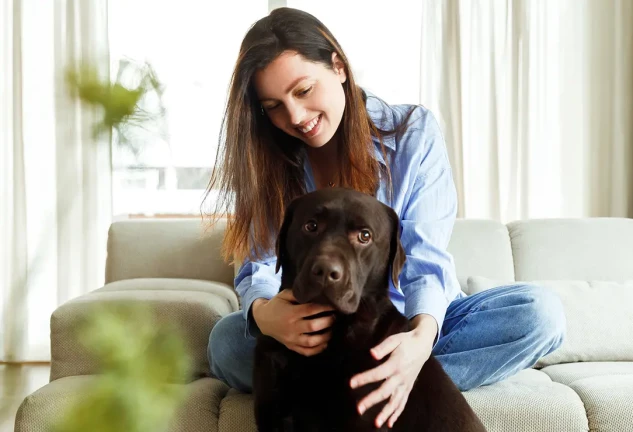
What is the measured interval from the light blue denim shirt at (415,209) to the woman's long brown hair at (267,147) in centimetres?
5

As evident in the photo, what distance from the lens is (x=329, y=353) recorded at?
1392 millimetres

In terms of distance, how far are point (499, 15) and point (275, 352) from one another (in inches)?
Result: 138

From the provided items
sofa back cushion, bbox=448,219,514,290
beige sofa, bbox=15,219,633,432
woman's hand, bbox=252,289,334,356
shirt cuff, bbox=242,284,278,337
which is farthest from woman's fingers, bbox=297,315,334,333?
sofa back cushion, bbox=448,219,514,290

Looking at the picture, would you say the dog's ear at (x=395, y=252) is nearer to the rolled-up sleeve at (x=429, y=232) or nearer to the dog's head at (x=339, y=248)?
the dog's head at (x=339, y=248)

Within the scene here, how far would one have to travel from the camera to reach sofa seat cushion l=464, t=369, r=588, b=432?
176 centimetres

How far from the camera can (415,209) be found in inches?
71.0

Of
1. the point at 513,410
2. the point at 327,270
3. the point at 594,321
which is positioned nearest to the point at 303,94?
the point at 327,270

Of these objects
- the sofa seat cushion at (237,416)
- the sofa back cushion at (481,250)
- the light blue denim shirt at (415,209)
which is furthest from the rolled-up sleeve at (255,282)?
the sofa back cushion at (481,250)

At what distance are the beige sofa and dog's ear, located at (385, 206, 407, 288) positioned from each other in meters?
0.43

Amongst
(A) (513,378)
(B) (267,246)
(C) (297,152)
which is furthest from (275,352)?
(A) (513,378)

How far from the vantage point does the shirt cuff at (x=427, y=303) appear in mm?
1563

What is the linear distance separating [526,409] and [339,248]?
0.81m

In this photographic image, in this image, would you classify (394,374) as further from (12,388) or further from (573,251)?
(573,251)

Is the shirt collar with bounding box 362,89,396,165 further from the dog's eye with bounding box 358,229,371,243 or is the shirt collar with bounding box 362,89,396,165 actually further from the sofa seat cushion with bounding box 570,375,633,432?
Answer: the sofa seat cushion with bounding box 570,375,633,432
